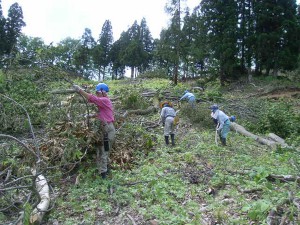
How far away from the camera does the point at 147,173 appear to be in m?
6.38

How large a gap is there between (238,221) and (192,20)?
77.2ft

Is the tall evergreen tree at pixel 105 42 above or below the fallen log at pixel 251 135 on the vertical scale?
above

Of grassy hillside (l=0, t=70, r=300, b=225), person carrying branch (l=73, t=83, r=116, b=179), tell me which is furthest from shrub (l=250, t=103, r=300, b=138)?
person carrying branch (l=73, t=83, r=116, b=179)

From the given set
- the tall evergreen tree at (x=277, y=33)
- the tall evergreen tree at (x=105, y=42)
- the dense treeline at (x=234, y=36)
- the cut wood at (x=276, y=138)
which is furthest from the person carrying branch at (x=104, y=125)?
the tall evergreen tree at (x=105, y=42)

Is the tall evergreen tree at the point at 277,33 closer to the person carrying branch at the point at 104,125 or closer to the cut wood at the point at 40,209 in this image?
the person carrying branch at the point at 104,125

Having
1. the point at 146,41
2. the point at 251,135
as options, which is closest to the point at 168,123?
the point at 251,135

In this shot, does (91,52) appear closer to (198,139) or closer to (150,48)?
(150,48)

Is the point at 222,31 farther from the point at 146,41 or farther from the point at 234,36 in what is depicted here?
the point at 146,41

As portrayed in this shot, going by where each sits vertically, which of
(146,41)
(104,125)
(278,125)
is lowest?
(278,125)

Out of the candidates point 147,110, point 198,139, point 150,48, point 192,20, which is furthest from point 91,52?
point 198,139

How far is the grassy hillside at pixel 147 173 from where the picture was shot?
4.53 m

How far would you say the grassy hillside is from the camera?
4.53 metres

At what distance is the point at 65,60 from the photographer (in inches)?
258

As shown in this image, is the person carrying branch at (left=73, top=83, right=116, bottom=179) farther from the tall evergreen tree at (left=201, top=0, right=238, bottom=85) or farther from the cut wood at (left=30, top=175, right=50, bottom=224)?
the tall evergreen tree at (left=201, top=0, right=238, bottom=85)
